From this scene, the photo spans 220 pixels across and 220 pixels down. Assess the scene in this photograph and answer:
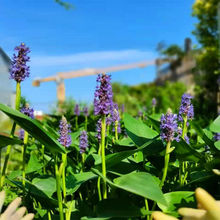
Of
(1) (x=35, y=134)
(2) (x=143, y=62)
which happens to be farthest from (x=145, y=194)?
(2) (x=143, y=62)

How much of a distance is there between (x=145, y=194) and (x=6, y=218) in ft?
1.39

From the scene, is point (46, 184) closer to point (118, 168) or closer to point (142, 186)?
point (118, 168)

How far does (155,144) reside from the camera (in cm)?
128

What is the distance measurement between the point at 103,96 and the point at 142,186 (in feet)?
0.98

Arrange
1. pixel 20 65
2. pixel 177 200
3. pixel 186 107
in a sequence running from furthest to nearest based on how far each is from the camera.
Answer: pixel 186 107, pixel 20 65, pixel 177 200

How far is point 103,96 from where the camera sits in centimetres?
107

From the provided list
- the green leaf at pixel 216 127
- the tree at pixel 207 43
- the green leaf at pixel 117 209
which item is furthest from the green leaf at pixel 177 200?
the tree at pixel 207 43

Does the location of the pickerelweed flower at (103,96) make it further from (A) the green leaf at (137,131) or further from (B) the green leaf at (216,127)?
(B) the green leaf at (216,127)

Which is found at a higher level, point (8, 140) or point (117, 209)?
point (8, 140)

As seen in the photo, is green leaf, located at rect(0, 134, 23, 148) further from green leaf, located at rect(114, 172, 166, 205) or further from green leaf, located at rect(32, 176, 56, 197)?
green leaf, located at rect(114, 172, 166, 205)

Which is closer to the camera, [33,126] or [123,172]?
[33,126]

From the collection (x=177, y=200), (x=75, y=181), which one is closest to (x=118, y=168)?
(x=75, y=181)

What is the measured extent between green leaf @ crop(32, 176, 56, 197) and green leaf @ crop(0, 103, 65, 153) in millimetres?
215

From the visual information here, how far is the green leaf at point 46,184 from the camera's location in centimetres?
120
